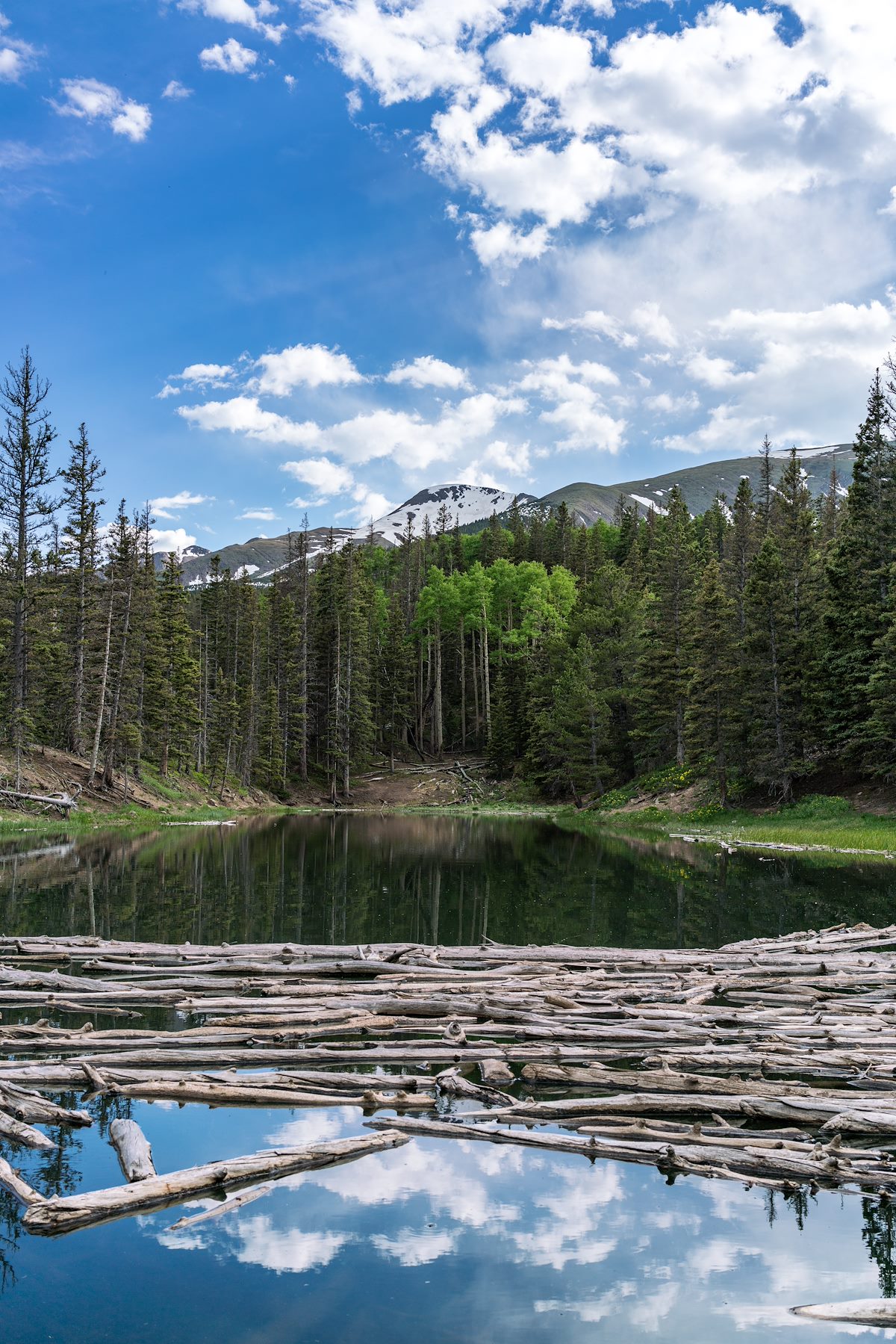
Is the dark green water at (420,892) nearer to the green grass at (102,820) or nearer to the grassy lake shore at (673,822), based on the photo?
the green grass at (102,820)

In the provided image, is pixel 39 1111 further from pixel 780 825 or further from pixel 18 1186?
pixel 780 825

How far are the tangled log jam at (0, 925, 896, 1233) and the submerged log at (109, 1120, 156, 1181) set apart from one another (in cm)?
2

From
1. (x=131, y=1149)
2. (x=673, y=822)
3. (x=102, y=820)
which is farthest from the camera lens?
(x=673, y=822)

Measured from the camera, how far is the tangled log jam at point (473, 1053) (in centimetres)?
692

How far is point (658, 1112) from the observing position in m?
7.86

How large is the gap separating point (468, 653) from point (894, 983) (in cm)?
7992

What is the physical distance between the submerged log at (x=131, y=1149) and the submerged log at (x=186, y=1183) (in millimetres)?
143

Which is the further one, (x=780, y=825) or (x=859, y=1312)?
(x=780, y=825)

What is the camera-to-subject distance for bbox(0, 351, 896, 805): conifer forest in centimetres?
4000

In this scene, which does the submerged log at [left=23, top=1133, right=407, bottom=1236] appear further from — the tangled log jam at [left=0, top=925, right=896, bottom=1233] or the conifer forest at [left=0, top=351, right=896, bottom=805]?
the conifer forest at [left=0, top=351, right=896, bottom=805]

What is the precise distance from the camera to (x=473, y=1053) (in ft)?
30.1

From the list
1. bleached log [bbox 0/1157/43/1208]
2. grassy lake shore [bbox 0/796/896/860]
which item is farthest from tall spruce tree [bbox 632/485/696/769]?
bleached log [bbox 0/1157/43/1208]

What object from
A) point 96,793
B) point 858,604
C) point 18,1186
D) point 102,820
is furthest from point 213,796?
point 18,1186

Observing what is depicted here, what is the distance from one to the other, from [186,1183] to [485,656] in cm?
7424
